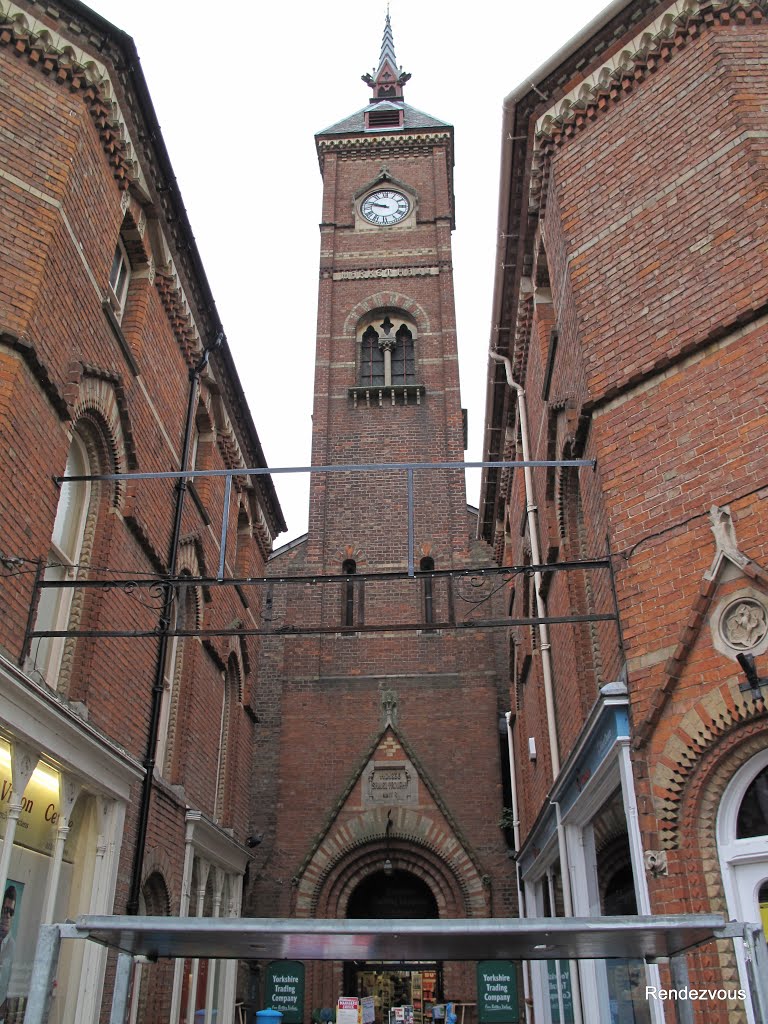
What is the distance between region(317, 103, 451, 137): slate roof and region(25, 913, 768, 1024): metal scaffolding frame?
30.1 m

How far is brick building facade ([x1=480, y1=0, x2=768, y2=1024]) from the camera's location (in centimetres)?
693

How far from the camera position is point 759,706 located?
6684mm

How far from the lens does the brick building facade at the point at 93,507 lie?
27.6 ft

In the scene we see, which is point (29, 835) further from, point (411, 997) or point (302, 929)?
point (411, 997)

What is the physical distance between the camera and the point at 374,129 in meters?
31.6

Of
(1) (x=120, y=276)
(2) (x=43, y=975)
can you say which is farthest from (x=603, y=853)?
(1) (x=120, y=276)

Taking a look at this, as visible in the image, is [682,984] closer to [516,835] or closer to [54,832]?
[54,832]

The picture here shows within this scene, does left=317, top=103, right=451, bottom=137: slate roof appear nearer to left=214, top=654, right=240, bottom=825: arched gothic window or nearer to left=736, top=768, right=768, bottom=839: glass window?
left=214, top=654, right=240, bottom=825: arched gothic window

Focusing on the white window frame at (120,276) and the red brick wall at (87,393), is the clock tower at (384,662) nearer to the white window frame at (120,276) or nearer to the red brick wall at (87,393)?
the red brick wall at (87,393)

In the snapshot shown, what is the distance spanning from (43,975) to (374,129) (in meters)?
31.4

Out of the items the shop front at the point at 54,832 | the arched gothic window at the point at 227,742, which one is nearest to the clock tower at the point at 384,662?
the arched gothic window at the point at 227,742

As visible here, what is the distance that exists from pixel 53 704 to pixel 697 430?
6.21 metres

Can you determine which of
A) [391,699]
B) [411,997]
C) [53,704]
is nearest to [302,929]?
[53,704]

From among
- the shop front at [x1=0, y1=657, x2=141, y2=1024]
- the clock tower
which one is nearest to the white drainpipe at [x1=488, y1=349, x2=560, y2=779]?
the clock tower
